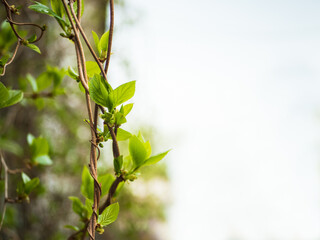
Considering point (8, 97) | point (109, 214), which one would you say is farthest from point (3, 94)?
point (109, 214)

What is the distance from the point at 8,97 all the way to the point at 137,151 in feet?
0.42

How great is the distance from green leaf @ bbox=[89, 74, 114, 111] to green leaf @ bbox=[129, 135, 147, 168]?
0.09 feet

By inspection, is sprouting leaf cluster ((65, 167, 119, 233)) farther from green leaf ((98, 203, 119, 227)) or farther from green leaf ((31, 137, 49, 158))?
green leaf ((31, 137, 49, 158))

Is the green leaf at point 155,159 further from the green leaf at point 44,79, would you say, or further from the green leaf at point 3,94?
the green leaf at point 44,79

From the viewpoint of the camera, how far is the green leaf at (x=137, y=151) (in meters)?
0.20

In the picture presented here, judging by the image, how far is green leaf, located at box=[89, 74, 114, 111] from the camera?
0.19 meters

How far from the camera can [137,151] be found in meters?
0.20

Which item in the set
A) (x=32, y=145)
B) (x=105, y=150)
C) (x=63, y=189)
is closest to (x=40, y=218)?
(x=63, y=189)

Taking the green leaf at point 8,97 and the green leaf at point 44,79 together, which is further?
the green leaf at point 44,79

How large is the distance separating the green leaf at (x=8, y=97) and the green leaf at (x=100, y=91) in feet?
0.27

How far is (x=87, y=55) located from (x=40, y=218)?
1.71 feet

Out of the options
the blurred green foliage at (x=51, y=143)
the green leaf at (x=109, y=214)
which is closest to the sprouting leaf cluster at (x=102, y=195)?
the green leaf at (x=109, y=214)

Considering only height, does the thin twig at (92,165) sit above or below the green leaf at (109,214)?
above

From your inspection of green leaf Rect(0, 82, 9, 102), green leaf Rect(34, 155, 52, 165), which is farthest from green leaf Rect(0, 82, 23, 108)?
green leaf Rect(34, 155, 52, 165)
